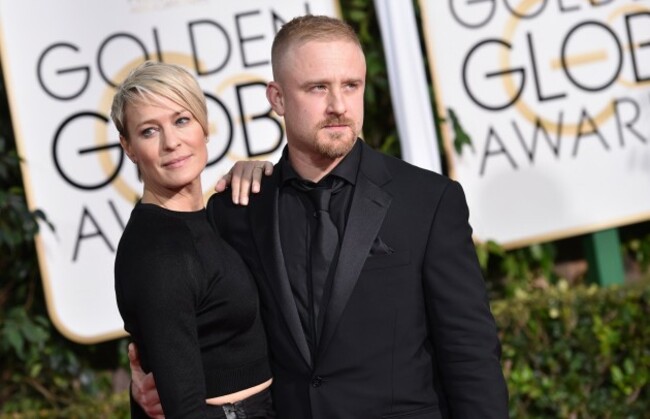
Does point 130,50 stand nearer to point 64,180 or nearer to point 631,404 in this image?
point 64,180

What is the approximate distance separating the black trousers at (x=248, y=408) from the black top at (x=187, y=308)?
35mm

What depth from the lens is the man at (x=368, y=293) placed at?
277 cm

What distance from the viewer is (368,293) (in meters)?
2.79

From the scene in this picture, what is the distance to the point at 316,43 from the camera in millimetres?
2787

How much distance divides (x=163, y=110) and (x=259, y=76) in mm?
2574

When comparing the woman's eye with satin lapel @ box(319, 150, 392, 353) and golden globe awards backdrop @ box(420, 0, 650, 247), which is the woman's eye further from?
golden globe awards backdrop @ box(420, 0, 650, 247)

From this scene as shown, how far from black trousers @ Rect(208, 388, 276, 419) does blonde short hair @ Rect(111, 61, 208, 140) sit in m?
0.71

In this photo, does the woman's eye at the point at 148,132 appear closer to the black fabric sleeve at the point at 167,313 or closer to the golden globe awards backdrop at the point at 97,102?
the black fabric sleeve at the point at 167,313

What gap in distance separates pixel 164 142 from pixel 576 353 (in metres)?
3.09

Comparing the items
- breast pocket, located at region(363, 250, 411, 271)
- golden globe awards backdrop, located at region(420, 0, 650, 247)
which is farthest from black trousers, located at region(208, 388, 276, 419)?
golden globe awards backdrop, located at region(420, 0, 650, 247)

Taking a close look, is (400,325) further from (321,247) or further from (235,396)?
(235,396)

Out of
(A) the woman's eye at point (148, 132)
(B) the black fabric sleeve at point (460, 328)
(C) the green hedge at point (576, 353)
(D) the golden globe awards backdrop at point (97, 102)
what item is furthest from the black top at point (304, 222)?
(C) the green hedge at point (576, 353)

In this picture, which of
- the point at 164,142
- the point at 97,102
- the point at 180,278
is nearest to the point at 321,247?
the point at 180,278

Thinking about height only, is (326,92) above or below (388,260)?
above
